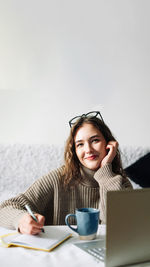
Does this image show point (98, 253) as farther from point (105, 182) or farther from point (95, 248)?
point (105, 182)

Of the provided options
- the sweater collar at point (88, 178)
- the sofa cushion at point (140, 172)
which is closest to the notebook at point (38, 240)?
the sweater collar at point (88, 178)

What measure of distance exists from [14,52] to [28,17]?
0.80 feet

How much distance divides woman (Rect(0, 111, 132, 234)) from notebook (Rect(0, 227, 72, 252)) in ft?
1.12

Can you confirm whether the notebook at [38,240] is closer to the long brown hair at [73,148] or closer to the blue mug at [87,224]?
the blue mug at [87,224]

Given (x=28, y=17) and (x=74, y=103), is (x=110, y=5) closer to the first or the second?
(x=28, y=17)

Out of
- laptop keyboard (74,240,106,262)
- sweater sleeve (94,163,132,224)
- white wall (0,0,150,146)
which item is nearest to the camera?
laptop keyboard (74,240,106,262)

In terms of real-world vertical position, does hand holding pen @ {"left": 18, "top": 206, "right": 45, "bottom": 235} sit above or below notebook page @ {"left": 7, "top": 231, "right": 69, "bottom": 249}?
above

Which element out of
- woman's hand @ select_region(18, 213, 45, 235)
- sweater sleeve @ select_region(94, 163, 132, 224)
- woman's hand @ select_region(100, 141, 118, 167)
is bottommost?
woman's hand @ select_region(18, 213, 45, 235)

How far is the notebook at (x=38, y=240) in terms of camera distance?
76cm

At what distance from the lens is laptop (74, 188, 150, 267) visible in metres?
0.60

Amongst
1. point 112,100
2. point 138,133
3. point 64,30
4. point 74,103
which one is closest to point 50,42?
point 64,30

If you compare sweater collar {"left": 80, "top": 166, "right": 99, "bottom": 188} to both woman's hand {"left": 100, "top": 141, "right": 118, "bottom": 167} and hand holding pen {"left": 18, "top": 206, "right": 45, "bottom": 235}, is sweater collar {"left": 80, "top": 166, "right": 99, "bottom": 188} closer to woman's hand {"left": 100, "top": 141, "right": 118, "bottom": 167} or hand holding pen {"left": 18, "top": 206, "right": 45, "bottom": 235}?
woman's hand {"left": 100, "top": 141, "right": 118, "bottom": 167}

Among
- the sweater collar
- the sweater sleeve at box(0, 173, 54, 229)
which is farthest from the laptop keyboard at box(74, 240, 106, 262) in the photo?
the sweater collar

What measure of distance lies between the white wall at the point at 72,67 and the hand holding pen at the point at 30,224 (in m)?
1.02
